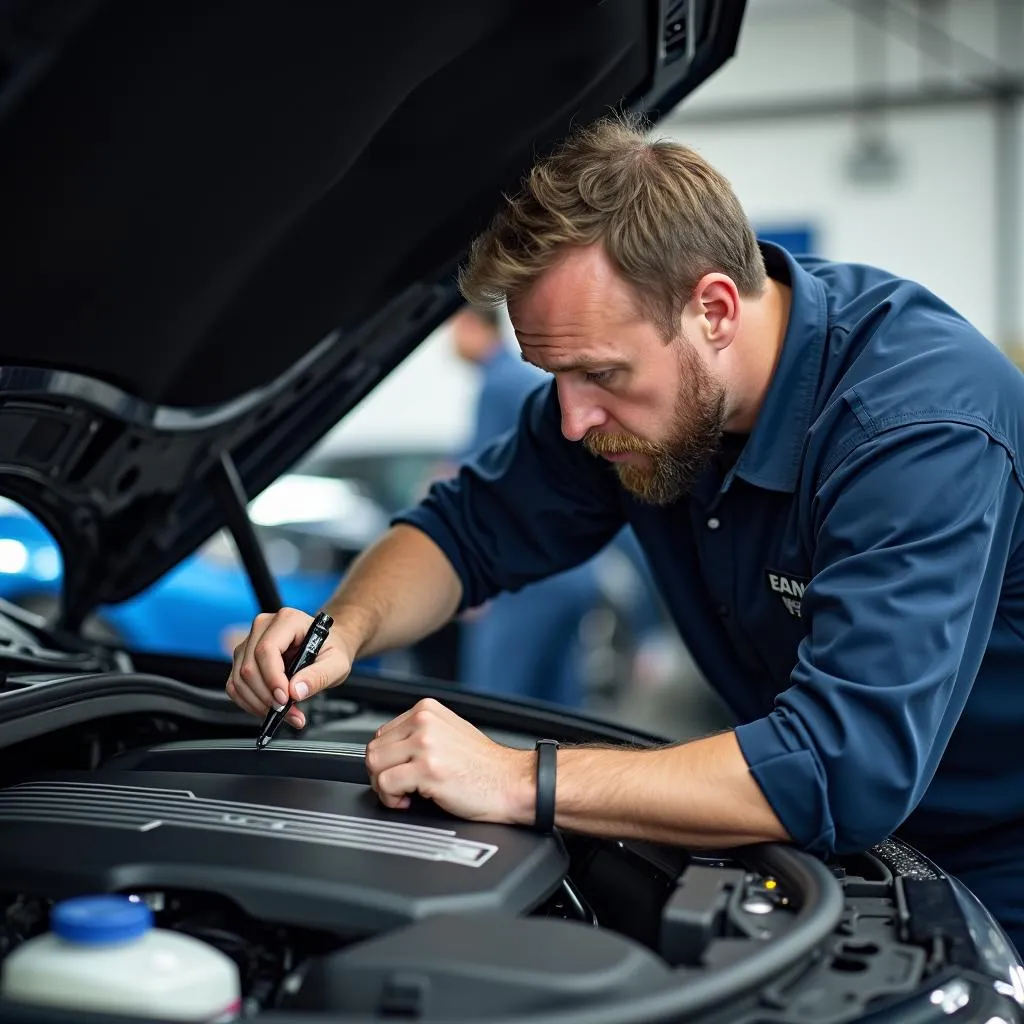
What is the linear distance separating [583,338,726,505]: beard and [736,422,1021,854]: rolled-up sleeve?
24 cm

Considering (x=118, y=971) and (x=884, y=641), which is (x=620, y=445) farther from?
(x=118, y=971)

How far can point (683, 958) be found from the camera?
1057 millimetres

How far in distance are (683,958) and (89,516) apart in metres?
1.11

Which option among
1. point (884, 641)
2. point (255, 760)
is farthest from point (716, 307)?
point (255, 760)

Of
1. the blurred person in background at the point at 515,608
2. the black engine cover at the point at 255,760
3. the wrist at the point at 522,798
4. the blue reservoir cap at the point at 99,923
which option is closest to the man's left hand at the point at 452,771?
the wrist at the point at 522,798

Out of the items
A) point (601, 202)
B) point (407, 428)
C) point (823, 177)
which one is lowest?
point (407, 428)

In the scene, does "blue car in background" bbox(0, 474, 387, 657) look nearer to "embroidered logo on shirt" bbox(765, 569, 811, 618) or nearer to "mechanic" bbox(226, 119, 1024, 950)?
"mechanic" bbox(226, 119, 1024, 950)

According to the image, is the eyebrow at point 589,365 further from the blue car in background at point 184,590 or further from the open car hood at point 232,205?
the blue car in background at point 184,590

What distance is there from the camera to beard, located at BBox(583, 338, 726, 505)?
1.51 m

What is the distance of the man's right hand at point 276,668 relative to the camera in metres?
1.50

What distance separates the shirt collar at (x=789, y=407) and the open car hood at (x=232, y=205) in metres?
0.36

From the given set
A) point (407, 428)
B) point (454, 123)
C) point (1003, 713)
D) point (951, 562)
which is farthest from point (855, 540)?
point (407, 428)

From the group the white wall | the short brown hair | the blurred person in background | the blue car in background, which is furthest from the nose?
the white wall

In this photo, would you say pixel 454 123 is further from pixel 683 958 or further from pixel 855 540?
pixel 683 958
